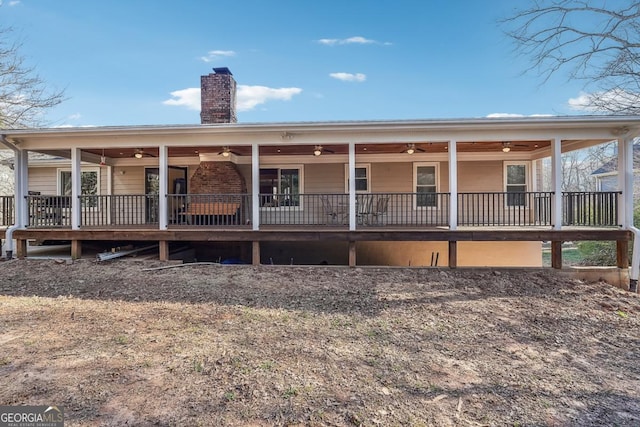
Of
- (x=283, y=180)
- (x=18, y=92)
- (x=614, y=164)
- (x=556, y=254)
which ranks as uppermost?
(x=18, y=92)

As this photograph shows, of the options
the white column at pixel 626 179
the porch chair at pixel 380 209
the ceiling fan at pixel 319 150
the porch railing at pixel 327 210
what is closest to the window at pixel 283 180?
the porch railing at pixel 327 210

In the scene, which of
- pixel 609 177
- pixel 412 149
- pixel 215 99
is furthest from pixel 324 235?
pixel 609 177

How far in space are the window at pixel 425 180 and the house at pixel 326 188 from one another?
3 cm

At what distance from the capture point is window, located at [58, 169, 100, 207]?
38.9ft

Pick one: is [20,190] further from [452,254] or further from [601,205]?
[601,205]

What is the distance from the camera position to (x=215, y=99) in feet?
34.1

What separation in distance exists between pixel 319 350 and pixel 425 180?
8.33m

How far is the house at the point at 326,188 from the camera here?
25.1 feet

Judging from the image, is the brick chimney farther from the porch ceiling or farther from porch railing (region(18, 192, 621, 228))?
porch railing (region(18, 192, 621, 228))

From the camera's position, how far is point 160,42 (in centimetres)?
1867

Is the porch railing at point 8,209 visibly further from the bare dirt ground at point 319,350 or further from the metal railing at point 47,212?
the bare dirt ground at point 319,350

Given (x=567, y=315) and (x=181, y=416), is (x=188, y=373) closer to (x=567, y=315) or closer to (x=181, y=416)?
(x=181, y=416)

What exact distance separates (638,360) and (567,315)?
1523 mm

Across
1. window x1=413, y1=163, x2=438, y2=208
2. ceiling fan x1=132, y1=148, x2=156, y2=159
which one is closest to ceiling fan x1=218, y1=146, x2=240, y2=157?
ceiling fan x1=132, y1=148, x2=156, y2=159
